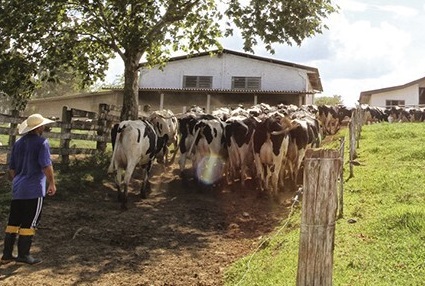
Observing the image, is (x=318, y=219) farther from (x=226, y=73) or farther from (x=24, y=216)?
(x=226, y=73)

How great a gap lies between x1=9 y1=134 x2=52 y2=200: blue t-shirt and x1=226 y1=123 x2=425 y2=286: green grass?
9.29 ft

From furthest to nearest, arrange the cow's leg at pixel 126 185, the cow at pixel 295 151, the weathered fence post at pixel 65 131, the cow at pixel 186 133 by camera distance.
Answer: the cow at pixel 186 133, the weathered fence post at pixel 65 131, the cow at pixel 295 151, the cow's leg at pixel 126 185

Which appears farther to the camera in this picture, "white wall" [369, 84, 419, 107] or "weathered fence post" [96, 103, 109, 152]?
"white wall" [369, 84, 419, 107]

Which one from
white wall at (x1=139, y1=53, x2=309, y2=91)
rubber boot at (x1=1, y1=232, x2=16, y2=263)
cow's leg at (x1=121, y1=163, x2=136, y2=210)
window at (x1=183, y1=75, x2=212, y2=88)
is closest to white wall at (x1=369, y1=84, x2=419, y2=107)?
white wall at (x1=139, y1=53, x2=309, y2=91)

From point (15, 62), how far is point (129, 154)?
19.0ft

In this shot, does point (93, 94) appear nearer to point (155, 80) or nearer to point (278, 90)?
point (155, 80)

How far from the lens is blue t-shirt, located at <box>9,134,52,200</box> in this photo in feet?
21.0

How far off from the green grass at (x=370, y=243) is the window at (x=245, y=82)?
23585 mm

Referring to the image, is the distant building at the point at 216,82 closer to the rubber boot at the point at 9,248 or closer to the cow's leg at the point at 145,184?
the cow's leg at the point at 145,184

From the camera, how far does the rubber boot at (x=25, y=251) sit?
6.35 meters

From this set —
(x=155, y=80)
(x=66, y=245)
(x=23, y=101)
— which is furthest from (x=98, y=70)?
(x=155, y=80)

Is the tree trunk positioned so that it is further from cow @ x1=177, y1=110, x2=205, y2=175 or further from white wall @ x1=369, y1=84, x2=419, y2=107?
white wall @ x1=369, y1=84, x2=419, y2=107

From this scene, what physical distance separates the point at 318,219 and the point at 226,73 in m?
31.0

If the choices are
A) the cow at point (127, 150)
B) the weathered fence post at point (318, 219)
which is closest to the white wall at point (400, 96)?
the cow at point (127, 150)
